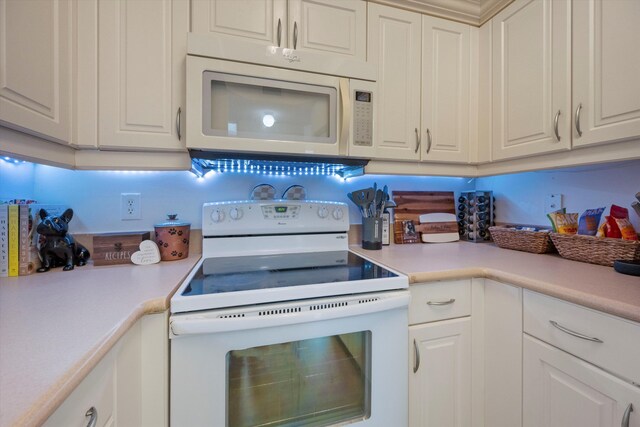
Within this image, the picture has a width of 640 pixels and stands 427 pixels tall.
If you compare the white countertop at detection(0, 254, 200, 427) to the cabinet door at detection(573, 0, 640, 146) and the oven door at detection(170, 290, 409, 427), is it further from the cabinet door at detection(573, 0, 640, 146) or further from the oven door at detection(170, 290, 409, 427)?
the cabinet door at detection(573, 0, 640, 146)

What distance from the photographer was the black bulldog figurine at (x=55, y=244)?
3.32 ft

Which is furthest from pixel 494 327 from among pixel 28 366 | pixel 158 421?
pixel 28 366

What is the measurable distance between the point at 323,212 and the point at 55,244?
3.77 ft

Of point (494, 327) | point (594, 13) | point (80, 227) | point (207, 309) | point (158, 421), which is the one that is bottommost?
point (158, 421)

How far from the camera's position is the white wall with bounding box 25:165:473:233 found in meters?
1.22

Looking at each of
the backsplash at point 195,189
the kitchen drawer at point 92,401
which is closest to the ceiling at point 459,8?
the backsplash at point 195,189

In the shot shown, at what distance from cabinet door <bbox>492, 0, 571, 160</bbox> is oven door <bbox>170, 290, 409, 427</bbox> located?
99 cm

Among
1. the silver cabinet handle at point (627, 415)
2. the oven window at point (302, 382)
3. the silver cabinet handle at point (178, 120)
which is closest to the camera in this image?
the silver cabinet handle at point (627, 415)

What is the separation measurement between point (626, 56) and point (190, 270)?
1789 millimetres

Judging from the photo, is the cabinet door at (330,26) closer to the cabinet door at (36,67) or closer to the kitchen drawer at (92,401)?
the cabinet door at (36,67)

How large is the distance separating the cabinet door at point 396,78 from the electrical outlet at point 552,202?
0.77 meters

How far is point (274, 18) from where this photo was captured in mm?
1142

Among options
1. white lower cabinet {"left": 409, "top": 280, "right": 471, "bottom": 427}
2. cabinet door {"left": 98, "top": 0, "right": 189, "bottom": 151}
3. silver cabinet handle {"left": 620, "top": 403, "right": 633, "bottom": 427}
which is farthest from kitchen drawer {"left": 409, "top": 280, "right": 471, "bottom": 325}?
cabinet door {"left": 98, "top": 0, "right": 189, "bottom": 151}

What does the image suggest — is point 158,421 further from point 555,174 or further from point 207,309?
point 555,174
